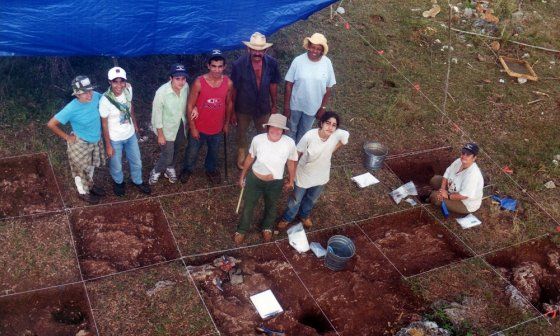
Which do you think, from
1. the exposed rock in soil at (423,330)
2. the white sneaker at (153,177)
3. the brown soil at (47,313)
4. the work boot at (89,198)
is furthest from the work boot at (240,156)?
the exposed rock in soil at (423,330)

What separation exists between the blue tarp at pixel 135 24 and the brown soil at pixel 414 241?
2.80m

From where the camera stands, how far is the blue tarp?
193 inches

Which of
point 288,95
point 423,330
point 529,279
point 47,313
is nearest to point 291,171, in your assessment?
point 288,95

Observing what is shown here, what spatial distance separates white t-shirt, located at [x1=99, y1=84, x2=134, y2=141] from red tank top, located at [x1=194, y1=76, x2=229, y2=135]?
0.70 m

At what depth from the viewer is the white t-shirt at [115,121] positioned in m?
4.59

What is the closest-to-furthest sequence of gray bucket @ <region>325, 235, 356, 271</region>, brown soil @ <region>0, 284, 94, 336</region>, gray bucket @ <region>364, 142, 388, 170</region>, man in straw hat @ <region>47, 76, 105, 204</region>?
brown soil @ <region>0, 284, 94, 336</region>, man in straw hat @ <region>47, 76, 105, 204</region>, gray bucket @ <region>325, 235, 356, 271</region>, gray bucket @ <region>364, 142, 388, 170</region>

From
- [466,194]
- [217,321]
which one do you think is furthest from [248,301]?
[466,194]

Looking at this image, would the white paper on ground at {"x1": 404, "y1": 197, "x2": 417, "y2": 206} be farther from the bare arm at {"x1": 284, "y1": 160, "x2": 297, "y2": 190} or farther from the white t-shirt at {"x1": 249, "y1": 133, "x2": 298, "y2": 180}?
the white t-shirt at {"x1": 249, "y1": 133, "x2": 298, "y2": 180}

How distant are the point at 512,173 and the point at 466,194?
1.72 m

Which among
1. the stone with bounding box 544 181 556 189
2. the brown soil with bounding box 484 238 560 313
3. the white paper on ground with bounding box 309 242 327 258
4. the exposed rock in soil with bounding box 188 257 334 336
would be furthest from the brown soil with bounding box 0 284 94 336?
the stone with bounding box 544 181 556 189

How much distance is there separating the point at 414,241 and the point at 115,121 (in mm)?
3617

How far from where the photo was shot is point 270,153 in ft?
14.8

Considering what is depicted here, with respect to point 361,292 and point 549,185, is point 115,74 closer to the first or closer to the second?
point 361,292

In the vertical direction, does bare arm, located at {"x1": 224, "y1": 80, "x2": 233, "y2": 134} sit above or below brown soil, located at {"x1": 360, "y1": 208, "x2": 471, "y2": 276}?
above
